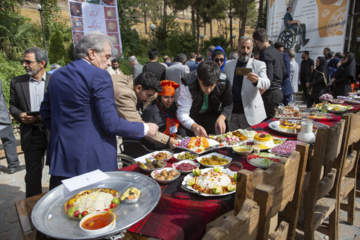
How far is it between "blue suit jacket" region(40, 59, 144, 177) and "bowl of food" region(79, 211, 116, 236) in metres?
0.62

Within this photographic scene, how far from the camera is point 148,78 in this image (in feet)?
7.78

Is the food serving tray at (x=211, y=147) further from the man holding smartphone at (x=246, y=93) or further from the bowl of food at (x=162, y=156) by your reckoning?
the man holding smartphone at (x=246, y=93)

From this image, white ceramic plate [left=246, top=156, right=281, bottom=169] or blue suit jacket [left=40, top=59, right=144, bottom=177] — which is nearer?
blue suit jacket [left=40, top=59, right=144, bottom=177]

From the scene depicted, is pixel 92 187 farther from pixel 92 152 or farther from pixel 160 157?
pixel 160 157

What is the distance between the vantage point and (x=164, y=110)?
279 cm

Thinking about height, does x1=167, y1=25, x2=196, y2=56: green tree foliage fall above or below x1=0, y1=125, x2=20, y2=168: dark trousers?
above

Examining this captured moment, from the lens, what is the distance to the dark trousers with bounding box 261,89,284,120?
3.56 meters

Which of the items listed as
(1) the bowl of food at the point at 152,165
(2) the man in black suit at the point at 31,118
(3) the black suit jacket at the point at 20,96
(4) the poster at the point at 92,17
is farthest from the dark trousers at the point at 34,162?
(4) the poster at the point at 92,17

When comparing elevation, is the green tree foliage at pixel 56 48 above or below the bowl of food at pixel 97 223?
above

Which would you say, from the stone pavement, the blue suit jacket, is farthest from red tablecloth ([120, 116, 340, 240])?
the stone pavement

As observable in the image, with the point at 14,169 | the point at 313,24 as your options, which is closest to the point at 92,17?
the point at 14,169

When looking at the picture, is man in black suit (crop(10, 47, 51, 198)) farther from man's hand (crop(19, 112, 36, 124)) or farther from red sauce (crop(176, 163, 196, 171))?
red sauce (crop(176, 163, 196, 171))

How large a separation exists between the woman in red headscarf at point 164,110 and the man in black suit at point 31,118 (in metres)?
1.18

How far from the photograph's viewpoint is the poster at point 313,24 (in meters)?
7.57
